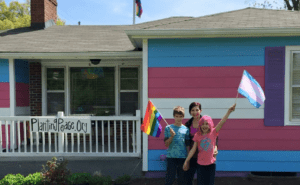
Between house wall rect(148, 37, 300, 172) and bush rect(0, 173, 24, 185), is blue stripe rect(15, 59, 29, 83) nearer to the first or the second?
bush rect(0, 173, 24, 185)

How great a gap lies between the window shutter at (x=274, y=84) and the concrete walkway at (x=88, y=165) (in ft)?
8.82

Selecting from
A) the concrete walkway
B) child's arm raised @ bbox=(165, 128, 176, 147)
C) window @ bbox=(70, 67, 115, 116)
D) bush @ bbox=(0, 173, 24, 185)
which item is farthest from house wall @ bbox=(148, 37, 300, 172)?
window @ bbox=(70, 67, 115, 116)

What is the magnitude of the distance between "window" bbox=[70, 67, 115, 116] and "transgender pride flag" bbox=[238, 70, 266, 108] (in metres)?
4.37

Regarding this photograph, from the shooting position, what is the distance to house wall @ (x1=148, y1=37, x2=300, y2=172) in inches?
183

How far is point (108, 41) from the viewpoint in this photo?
22.7 feet

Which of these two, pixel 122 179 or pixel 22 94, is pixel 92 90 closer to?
pixel 22 94

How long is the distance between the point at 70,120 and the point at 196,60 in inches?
111

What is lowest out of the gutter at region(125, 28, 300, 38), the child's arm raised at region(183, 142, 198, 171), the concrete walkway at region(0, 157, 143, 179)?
the concrete walkway at region(0, 157, 143, 179)

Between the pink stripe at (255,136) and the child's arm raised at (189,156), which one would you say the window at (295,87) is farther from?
the child's arm raised at (189,156)

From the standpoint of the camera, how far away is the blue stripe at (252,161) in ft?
15.3

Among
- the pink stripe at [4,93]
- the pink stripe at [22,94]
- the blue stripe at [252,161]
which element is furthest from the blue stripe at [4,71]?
the blue stripe at [252,161]

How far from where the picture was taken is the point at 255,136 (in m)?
4.69

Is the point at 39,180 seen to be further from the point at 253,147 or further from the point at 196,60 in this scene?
the point at 253,147

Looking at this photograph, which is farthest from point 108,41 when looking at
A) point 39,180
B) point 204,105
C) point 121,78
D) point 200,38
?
point 39,180
